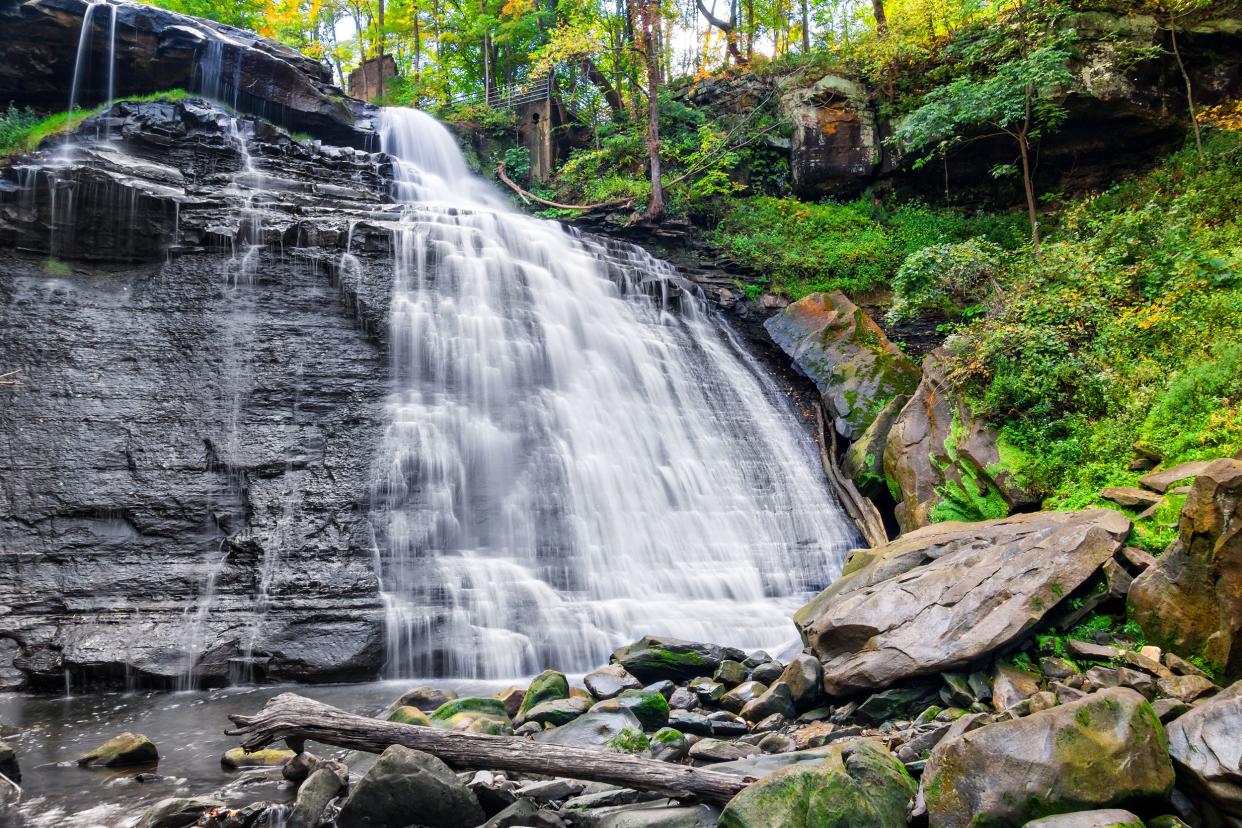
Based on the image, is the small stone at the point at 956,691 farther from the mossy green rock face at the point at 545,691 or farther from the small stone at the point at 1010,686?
the mossy green rock face at the point at 545,691

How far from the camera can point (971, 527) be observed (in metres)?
7.39

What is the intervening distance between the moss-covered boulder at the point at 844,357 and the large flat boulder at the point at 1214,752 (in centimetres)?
941

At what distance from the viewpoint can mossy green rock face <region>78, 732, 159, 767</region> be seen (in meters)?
5.18

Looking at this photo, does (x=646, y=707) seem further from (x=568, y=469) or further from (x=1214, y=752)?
(x=568, y=469)

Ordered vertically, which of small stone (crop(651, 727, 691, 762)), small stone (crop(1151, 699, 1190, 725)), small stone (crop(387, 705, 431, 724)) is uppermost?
small stone (crop(1151, 699, 1190, 725))

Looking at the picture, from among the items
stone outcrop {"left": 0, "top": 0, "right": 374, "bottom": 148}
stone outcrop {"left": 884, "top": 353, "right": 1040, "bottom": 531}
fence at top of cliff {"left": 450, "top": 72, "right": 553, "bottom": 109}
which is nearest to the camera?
stone outcrop {"left": 884, "top": 353, "right": 1040, "bottom": 531}

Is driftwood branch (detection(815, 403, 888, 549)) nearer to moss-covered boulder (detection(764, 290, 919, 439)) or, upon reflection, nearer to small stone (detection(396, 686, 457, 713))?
moss-covered boulder (detection(764, 290, 919, 439))

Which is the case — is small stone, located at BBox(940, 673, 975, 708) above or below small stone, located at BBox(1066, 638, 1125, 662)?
below

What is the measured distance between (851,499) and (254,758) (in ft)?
31.4

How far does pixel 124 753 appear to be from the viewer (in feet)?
17.0

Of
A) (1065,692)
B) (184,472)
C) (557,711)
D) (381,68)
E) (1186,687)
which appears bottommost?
(557,711)

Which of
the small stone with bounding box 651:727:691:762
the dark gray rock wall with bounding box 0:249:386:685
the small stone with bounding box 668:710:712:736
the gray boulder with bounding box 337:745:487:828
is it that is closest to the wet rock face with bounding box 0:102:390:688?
the dark gray rock wall with bounding box 0:249:386:685

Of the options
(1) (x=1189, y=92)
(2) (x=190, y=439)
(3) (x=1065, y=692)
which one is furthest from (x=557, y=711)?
(1) (x=1189, y=92)

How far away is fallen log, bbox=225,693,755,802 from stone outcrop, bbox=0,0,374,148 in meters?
16.9
